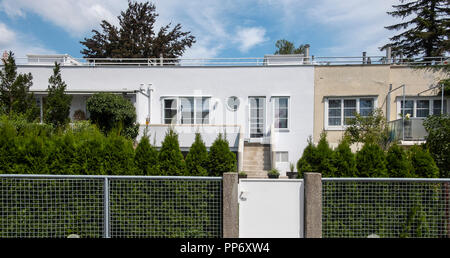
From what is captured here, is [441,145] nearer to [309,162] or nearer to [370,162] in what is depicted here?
[370,162]

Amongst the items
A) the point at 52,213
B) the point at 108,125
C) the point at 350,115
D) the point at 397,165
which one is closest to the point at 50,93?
the point at 108,125

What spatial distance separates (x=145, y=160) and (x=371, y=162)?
176 inches

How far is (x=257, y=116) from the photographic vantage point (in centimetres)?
1278

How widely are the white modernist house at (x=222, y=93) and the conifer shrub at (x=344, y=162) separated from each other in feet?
24.9

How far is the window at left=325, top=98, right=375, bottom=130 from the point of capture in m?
12.4

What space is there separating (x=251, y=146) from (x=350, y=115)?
5386 mm

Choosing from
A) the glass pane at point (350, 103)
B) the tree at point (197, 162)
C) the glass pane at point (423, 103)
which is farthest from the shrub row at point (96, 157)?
the glass pane at point (423, 103)

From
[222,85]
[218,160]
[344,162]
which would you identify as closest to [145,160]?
[218,160]

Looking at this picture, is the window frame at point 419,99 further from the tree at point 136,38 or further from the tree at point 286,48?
the tree at point 286,48

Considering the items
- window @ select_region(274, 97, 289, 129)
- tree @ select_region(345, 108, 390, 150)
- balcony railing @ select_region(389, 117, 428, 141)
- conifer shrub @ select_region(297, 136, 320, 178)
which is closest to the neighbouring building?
window @ select_region(274, 97, 289, 129)

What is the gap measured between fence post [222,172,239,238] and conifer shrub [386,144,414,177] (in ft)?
10.3

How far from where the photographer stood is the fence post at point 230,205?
4074 millimetres
